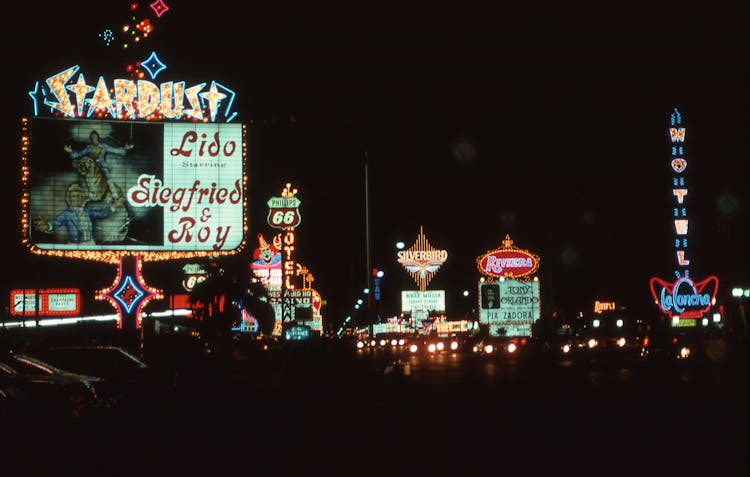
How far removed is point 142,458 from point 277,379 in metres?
21.2

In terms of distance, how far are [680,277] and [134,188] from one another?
127 feet

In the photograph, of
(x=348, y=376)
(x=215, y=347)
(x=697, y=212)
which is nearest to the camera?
(x=348, y=376)

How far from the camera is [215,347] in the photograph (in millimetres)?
36031

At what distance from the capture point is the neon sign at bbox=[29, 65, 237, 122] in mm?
36781

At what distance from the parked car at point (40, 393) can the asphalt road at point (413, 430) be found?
0.38 metres

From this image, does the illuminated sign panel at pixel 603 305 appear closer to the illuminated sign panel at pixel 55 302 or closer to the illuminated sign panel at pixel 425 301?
the illuminated sign panel at pixel 425 301

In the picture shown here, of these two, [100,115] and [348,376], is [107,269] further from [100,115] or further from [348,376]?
[348,376]

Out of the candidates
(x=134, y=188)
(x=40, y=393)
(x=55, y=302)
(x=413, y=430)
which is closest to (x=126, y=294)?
(x=134, y=188)

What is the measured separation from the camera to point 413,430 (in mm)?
15875

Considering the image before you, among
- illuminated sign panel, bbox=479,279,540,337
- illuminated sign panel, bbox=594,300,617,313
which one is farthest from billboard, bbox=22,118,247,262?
illuminated sign panel, bbox=594,300,617,313

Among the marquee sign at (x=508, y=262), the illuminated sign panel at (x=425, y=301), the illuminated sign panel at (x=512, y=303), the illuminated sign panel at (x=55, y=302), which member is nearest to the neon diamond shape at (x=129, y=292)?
the illuminated sign panel at (x=512, y=303)

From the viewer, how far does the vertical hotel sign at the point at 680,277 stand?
57.8m

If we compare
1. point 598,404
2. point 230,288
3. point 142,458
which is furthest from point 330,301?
point 142,458

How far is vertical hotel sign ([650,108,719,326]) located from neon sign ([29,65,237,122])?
106 ft
